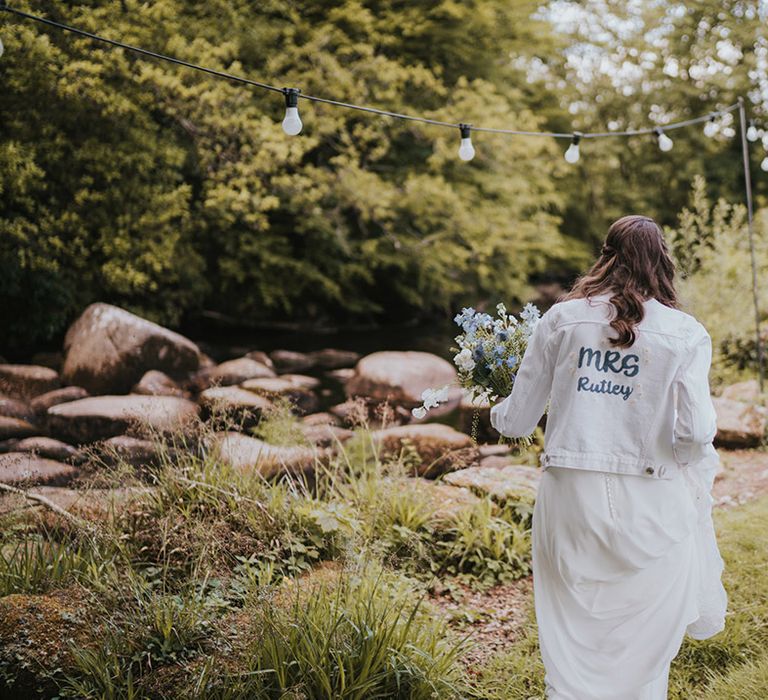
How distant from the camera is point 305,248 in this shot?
14086mm

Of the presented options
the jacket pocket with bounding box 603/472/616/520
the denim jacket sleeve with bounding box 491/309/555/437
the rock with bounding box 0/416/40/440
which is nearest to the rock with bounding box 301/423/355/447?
the rock with bounding box 0/416/40/440

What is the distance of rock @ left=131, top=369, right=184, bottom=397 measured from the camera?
8602mm

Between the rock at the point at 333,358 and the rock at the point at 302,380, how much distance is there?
113 cm

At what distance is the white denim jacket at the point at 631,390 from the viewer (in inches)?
93.0

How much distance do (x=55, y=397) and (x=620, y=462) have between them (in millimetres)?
7290

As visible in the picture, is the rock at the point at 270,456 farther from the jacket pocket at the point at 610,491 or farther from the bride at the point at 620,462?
the jacket pocket at the point at 610,491

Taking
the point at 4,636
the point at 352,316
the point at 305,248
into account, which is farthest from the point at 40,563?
the point at 352,316

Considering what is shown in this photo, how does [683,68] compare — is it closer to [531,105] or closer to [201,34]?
[531,105]

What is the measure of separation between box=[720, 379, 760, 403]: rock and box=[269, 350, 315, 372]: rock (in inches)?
233

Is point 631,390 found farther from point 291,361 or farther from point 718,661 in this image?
point 291,361

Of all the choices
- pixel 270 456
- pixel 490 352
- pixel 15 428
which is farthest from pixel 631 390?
pixel 15 428

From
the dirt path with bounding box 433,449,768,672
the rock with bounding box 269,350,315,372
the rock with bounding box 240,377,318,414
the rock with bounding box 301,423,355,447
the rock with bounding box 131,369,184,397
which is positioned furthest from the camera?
the rock with bounding box 269,350,315,372

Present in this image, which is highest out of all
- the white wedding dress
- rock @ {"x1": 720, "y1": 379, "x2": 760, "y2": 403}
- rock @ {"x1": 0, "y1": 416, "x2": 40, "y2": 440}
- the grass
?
the white wedding dress

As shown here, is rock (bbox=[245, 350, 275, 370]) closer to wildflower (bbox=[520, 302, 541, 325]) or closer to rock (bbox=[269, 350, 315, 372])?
rock (bbox=[269, 350, 315, 372])
